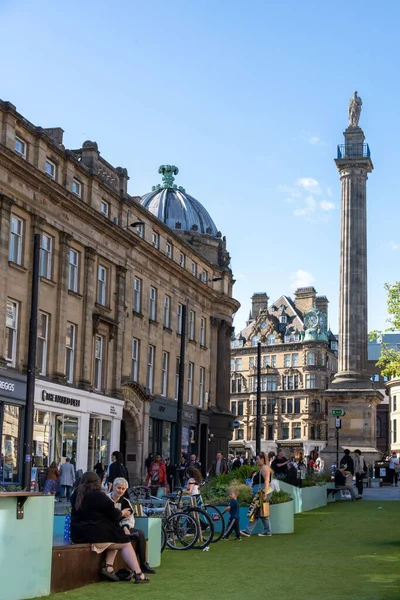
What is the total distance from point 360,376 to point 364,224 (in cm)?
843

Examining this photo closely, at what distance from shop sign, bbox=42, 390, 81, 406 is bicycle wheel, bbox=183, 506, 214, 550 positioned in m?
17.4

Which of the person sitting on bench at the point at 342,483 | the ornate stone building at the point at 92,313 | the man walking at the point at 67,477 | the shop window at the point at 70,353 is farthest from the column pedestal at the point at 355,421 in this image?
A: the man walking at the point at 67,477

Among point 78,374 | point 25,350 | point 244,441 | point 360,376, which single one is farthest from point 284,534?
point 244,441

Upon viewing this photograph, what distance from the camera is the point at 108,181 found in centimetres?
4244

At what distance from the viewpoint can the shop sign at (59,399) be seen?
112 feet

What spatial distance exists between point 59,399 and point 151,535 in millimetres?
22154

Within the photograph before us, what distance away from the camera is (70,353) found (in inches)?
1465

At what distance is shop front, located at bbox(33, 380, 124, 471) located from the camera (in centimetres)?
3394

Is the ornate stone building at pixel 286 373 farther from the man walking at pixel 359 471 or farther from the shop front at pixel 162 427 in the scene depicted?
the man walking at pixel 359 471

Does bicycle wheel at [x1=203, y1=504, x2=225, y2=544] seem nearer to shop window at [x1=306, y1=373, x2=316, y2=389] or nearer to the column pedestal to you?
the column pedestal

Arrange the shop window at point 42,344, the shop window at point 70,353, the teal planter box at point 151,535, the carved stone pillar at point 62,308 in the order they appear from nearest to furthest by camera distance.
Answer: the teal planter box at point 151,535
the shop window at point 42,344
the carved stone pillar at point 62,308
the shop window at point 70,353

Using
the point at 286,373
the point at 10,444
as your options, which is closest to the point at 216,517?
the point at 10,444

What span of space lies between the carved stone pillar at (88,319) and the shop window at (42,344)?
9.36 ft

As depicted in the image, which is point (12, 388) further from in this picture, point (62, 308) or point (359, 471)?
point (359, 471)
